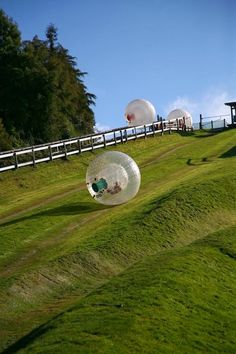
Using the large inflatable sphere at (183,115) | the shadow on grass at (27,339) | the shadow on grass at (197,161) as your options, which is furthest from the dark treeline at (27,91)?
the shadow on grass at (27,339)

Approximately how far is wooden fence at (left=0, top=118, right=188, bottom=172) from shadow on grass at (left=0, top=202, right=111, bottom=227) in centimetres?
882

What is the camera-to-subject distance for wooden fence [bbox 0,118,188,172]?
35719mm

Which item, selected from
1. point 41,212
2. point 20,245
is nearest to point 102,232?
point 20,245

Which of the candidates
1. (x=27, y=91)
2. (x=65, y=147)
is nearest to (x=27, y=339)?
(x=65, y=147)

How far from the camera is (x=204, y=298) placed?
624 inches

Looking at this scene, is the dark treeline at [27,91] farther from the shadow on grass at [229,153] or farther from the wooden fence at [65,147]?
the shadow on grass at [229,153]

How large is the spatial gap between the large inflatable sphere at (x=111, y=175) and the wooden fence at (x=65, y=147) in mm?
11060

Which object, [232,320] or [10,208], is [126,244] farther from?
[10,208]

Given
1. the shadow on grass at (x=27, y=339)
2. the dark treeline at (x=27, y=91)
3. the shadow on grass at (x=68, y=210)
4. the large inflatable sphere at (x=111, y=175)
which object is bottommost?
the shadow on grass at (x=27, y=339)

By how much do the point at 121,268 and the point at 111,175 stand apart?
18.8 feet

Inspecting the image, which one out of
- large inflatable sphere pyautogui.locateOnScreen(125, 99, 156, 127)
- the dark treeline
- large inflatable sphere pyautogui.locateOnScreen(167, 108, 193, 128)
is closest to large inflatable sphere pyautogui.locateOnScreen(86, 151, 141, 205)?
the dark treeline

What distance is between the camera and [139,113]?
60.5 metres

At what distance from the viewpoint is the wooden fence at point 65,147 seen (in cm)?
3572

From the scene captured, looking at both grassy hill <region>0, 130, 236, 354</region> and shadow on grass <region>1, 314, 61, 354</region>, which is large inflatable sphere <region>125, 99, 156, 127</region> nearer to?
grassy hill <region>0, 130, 236, 354</region>
